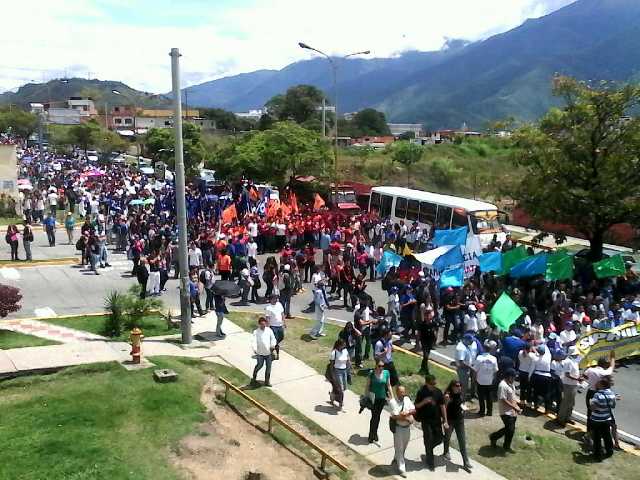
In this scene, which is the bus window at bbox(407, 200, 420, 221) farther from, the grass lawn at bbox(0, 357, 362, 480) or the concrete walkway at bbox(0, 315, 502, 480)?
the grass lawn at bbox(0, 357, 362, 480)

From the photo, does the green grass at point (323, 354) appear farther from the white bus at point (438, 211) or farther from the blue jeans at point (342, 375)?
the white bus at point (438, 211)

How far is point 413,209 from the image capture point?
29.9m

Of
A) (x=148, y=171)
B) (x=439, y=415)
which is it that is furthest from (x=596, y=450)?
(x=148, y=171)

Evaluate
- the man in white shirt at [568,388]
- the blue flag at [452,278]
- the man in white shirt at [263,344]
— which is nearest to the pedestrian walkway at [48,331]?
the man in white shirt at [263,344]

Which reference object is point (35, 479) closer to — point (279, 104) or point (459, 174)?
point (459, 174)

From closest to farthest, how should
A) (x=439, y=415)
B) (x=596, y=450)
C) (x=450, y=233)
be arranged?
(x=439, y=415), (x=596, y=450), (x=450, y=233)

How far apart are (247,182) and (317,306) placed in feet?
88.5

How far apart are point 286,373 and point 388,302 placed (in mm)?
4759

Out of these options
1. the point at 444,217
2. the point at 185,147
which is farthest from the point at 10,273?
the point at 185,147

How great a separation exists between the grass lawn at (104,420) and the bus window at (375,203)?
20.7m

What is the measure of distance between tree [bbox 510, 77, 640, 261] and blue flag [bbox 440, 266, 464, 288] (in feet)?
22.8

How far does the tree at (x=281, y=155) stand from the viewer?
3881cm

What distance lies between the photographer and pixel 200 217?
101 ft

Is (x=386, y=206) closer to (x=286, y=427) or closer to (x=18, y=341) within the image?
(x=18, y=341)
